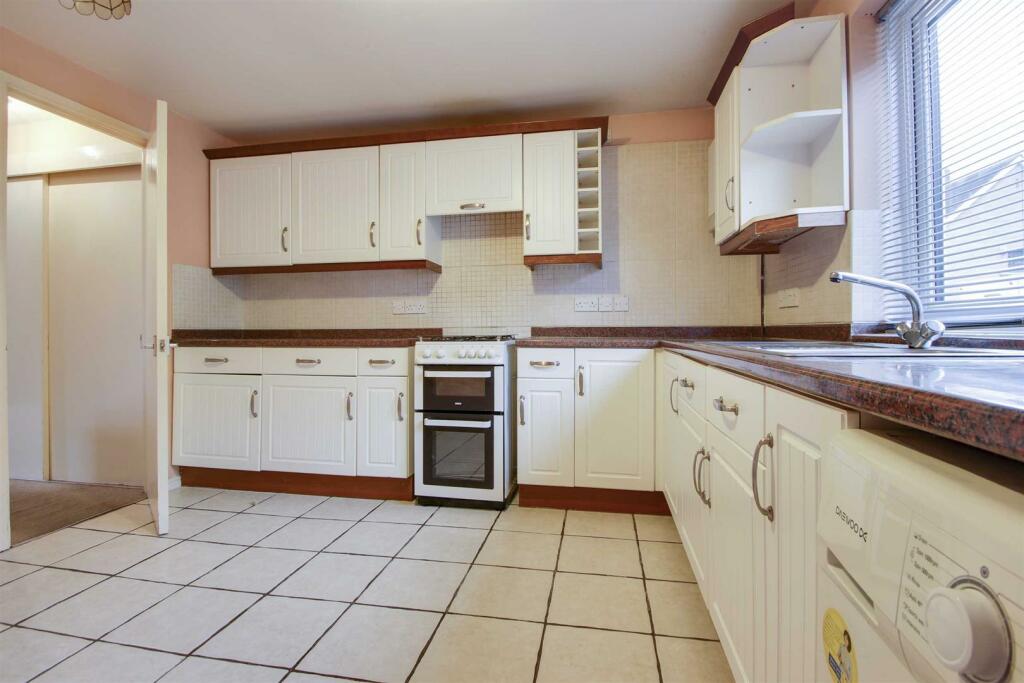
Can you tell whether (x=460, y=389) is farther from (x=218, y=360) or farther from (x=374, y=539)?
(x=218, y=360)

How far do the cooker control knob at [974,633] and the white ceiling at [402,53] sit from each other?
2.38 m

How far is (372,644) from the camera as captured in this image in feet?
4.52

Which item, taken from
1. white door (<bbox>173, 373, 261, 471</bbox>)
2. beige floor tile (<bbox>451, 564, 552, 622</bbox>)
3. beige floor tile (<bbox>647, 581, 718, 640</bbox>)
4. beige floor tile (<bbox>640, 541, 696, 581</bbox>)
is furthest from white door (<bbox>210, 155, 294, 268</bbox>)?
beige floor tile (<bbox>647, 581, 718, 640</bbox>)

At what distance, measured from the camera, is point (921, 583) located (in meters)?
0.33

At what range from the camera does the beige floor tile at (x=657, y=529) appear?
2.10m

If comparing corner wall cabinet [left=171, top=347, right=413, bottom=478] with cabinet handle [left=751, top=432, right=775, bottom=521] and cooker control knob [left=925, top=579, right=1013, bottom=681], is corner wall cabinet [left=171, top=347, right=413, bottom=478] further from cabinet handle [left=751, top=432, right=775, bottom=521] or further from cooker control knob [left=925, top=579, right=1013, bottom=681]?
cooker control knob [left=925, top=579, right=1013, bottom=681]

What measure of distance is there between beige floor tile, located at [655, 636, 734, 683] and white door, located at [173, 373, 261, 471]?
2403 millimetres

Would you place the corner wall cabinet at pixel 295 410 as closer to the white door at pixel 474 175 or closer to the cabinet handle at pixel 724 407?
the white door at pixel 474 175

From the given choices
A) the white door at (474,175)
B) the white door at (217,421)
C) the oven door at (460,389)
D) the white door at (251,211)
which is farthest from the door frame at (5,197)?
the white door at (474,175)

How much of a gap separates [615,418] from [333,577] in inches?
57.4

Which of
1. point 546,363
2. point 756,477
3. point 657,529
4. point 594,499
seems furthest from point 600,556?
point 756,477

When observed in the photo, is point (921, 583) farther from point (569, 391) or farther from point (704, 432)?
point (569, 391)

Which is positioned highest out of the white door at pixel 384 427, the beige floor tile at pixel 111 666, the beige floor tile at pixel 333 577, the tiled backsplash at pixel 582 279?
the tiled backsplash at pixel 582 279

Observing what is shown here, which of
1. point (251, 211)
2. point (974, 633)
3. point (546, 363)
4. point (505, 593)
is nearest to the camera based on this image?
point (974, 633)
